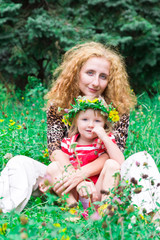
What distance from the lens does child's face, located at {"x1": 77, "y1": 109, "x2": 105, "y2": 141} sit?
2.27 meters

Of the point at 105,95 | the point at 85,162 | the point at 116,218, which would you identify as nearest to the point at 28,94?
the point at 105,95

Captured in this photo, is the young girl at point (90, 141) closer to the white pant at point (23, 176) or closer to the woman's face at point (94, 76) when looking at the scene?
the white pant at point (23, 176)

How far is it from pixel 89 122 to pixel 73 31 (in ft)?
8.90

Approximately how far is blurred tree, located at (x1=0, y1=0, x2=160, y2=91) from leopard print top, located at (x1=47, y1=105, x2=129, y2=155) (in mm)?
2156

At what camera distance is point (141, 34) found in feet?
16.0

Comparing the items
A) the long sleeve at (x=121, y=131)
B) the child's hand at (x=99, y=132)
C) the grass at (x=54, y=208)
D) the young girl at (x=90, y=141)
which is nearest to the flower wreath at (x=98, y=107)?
the young girl at (x=90, y=141)

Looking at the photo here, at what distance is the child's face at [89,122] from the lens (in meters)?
2.27

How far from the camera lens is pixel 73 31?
466 centimetres

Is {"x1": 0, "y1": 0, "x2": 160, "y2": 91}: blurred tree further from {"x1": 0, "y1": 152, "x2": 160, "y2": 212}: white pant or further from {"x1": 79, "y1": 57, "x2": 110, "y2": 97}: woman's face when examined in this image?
{"x1": 0, "y1": 152, "x2": 160, "y2": 212}: white pant

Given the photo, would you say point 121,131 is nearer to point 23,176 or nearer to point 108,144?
point 108,144

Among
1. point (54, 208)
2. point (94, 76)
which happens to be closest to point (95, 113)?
point (94, 76)

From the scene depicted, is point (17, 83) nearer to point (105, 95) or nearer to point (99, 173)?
point (105, 95)

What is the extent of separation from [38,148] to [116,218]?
173 cm

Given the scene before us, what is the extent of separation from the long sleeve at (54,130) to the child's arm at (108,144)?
450mm
